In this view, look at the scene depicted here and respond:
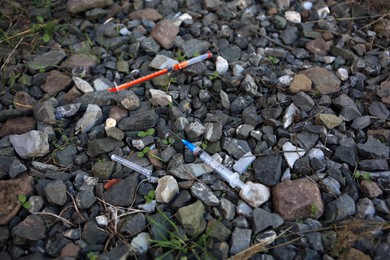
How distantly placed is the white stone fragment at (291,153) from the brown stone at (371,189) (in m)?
0.33

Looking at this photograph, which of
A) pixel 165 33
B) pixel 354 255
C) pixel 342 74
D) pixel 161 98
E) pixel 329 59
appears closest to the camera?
pixel 354 255

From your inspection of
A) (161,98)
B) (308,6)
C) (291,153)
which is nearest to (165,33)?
(161,98)

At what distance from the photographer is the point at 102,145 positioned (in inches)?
84.3

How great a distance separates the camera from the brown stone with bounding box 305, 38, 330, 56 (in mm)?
2648

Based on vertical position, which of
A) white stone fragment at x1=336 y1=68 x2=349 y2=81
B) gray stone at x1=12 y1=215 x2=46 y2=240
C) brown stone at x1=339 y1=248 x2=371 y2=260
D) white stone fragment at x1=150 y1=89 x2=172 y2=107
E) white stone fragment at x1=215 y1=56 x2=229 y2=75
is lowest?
brown stone at x1=339 y1=248 x2=371 y2=260

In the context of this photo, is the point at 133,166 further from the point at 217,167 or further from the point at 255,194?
the point at 255,194

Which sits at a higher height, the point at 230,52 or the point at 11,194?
the point at 230,52

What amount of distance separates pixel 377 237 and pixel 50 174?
1580mm

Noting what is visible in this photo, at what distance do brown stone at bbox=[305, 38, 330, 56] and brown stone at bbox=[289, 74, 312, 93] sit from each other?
34 cm

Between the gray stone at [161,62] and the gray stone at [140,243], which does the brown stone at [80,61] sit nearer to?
the gray stone at [161,62]

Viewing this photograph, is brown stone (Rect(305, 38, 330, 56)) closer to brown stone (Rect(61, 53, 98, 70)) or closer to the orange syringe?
the orange syringe

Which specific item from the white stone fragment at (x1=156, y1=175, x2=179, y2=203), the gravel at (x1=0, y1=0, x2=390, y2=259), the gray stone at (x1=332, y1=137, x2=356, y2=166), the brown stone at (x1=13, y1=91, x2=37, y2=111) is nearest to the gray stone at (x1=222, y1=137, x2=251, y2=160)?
the gravel at (x1=0, y1=0, x2=390, y2=259)

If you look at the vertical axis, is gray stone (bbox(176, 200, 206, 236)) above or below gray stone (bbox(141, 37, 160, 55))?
below

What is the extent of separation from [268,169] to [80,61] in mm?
1373
